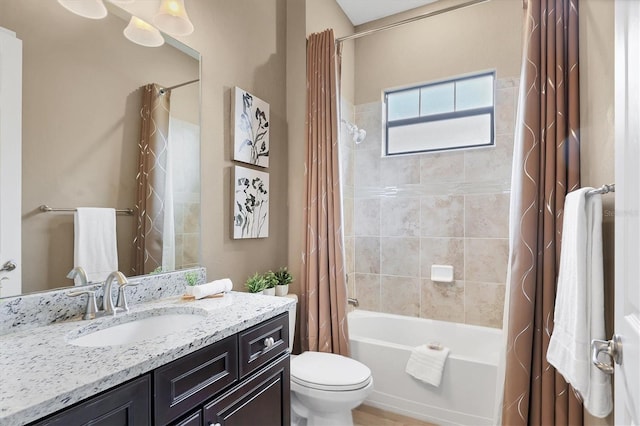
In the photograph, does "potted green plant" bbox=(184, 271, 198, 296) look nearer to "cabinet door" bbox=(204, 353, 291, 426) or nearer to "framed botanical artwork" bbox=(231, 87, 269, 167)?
"cabinet door" bbox=(204, 353, 291, 426)

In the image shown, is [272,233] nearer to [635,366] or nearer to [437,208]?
[437,208]

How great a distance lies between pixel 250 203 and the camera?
2.08 m

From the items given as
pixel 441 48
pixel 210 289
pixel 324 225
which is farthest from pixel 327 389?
pixel 441 48

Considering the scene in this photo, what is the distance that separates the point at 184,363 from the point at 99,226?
0.70m

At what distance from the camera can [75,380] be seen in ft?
2.30

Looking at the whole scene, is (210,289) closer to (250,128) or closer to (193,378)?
(193,378)

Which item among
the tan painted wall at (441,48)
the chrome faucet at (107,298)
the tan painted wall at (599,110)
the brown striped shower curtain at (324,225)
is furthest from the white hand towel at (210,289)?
the tan painted wall at (441,48)

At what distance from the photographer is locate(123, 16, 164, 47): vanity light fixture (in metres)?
1.41

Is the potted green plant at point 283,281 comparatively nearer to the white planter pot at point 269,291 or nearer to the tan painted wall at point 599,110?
the white planter pot at point 269,291

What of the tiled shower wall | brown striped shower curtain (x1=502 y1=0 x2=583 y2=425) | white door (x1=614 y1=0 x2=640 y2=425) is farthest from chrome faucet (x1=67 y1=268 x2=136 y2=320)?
the tiled shower wall

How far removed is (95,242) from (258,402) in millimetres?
860

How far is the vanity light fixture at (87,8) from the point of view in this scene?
120cm

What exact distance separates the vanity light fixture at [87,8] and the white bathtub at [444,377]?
2.23m

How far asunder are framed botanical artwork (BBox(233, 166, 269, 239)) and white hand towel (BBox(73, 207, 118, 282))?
2.37 ft
